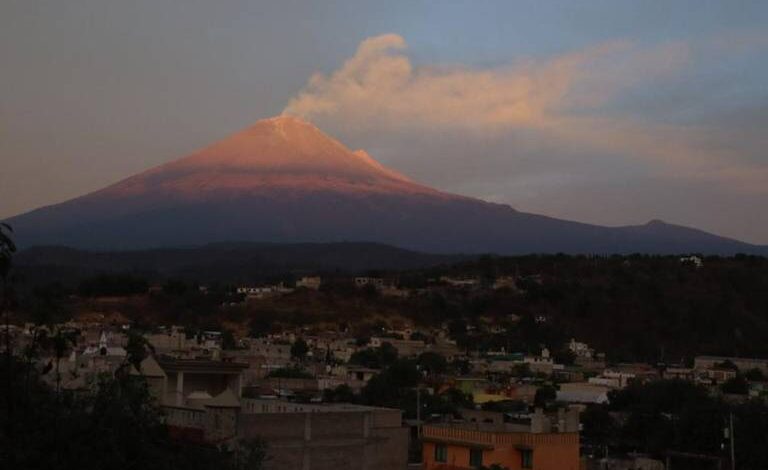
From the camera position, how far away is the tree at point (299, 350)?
5562cm

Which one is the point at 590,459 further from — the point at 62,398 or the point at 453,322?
the point at 453,322

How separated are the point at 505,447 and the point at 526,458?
434mm

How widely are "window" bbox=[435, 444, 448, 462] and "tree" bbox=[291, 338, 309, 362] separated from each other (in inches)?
1208

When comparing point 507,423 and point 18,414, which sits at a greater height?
point 18,414

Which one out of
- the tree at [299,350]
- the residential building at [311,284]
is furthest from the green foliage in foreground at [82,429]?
the residential building at [311,284]

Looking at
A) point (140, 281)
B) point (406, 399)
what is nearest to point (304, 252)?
point (140, 281)

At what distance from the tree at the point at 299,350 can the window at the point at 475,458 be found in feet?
103

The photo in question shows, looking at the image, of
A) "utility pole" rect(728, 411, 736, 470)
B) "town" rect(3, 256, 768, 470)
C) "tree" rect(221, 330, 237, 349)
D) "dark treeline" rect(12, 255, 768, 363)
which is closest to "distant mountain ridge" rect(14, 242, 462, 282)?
"town" rect(3, 256, 768, 470)

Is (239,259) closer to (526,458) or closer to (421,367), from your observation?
(421,367)

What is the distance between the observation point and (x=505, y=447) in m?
22.9

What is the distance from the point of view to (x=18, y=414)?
11922 mm

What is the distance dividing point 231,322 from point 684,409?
41.7m

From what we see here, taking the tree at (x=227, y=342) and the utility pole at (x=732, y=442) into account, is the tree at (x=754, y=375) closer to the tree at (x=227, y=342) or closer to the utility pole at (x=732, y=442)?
the utility pole at (x=732, y=442)

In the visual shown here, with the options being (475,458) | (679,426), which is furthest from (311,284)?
(475,458)
